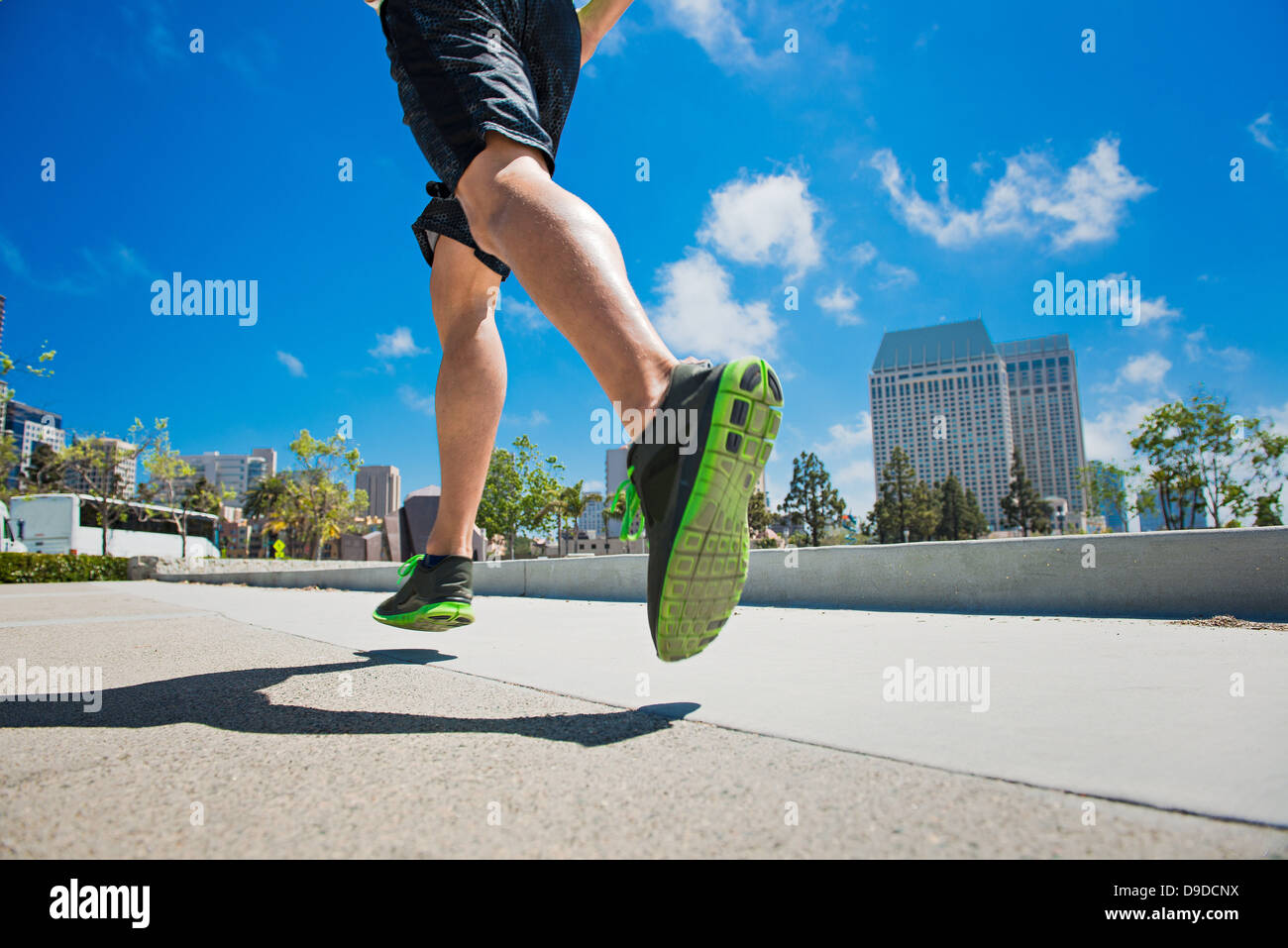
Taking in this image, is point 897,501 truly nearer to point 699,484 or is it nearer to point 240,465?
point 699,484

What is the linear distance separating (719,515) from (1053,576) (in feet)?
9.06

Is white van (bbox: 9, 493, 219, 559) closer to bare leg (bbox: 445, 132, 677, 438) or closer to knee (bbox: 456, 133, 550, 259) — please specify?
knee (bbox: 456, 133, 550, 259)

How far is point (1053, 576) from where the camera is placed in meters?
3.09

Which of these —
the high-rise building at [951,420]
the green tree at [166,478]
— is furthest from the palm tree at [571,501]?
the high-rise building at [951,420]

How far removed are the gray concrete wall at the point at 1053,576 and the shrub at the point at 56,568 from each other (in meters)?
20.6

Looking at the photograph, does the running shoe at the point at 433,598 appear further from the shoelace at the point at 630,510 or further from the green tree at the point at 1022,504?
the green tree at the point at 1022,504

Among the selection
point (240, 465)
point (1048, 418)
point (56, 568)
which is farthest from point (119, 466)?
point (240, 465)

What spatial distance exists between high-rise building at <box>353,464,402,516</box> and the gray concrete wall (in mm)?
103829

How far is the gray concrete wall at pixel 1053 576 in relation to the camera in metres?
2.69

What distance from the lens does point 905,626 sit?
2.50 metres

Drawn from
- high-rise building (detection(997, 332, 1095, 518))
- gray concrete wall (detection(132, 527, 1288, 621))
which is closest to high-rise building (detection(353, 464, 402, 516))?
high-rise building (detection(997, 332, 1095, 518))

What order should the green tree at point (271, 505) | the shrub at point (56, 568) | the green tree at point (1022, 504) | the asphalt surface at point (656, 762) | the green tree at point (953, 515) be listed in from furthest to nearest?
1. the green tree at point (953, 515)
2. the green tree at point (1022, 504)
3. the green tree at point (271, 505)
4. the shrub at point (56, 568)
5. the asphalt surface at point (656, 762)
